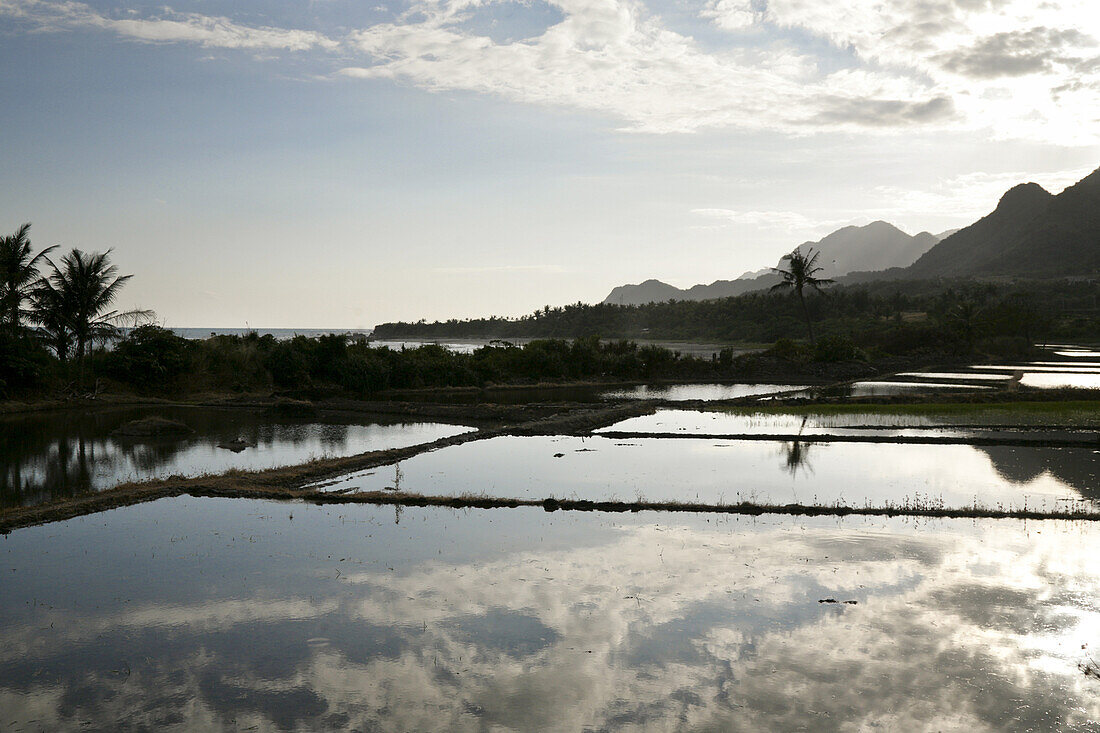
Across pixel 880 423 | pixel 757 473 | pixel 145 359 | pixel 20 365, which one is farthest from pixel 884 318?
pixel 20 365

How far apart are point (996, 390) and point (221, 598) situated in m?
38.0

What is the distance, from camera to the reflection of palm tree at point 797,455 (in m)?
19.5

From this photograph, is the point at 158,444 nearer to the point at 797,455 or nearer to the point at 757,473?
the point at 757,473

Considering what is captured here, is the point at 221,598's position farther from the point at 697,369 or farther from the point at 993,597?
the point at 697,369

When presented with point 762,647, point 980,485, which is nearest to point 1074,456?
point 980,485

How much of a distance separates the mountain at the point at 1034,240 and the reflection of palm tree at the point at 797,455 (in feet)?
419

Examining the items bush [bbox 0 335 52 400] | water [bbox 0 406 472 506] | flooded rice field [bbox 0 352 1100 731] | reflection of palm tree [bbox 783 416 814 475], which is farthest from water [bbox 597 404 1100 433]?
bush [bbox 0 335 52 400]

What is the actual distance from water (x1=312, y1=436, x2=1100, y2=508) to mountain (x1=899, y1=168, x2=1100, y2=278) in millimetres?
127942

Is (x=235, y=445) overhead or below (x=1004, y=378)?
below

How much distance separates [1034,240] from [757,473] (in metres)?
168

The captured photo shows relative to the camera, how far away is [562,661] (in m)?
7.96

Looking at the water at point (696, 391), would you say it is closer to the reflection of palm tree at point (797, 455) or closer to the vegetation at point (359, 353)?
the vegetation at point (359, 353)

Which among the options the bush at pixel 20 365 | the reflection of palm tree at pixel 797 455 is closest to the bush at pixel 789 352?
the reflection of palm tree at pixel 797 455

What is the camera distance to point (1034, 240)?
15200 centimetres
